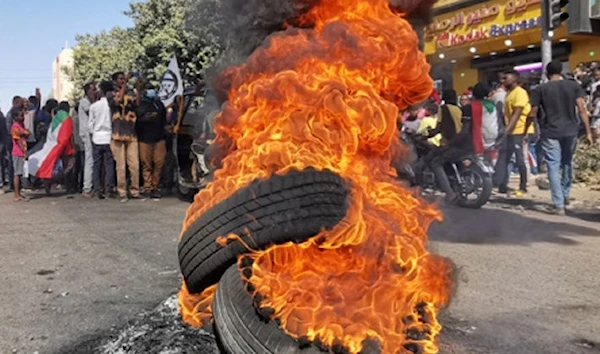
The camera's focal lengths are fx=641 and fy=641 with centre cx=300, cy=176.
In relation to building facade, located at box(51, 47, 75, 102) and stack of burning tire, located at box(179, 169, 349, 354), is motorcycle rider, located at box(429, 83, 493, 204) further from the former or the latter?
building facade, located at box(51, 47, 75, 102)

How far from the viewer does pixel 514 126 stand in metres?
10.9

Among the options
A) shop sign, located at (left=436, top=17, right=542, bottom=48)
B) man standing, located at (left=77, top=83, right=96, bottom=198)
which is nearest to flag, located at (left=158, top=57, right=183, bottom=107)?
man standing, located at (left=77, top=83, right=96, bottom=198)

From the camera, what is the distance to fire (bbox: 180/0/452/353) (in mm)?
3023

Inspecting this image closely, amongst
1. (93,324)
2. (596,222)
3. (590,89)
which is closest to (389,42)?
(93,324)

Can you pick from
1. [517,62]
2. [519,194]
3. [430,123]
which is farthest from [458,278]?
[517,62]

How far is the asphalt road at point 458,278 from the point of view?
163 inches

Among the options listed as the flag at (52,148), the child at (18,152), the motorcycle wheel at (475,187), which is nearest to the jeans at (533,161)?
the motorcycle wheel at (475,187)

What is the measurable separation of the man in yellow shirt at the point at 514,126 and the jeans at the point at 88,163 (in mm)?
7390

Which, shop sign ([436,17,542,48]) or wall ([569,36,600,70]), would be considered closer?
wall ([569,36,600,70])

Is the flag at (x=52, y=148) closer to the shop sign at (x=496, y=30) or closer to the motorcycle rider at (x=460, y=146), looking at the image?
the motorcycle rider at (x=460, y=146)

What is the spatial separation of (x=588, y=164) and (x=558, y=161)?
4.05 meters

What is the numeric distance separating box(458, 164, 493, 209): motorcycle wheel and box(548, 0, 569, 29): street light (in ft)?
14.2

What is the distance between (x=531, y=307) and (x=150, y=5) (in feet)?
84.1

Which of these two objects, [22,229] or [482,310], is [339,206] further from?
[22,229]
